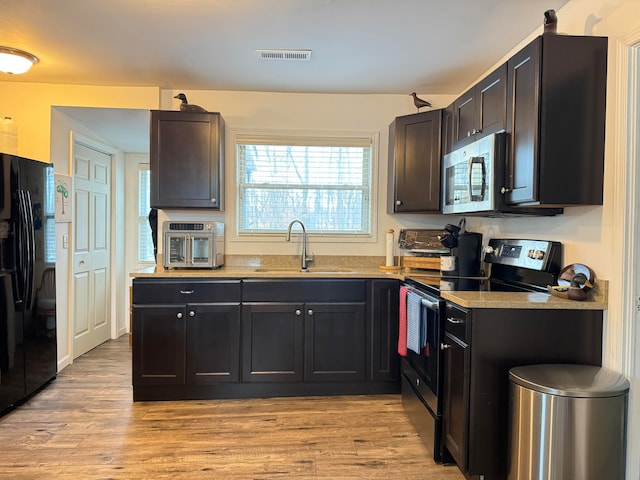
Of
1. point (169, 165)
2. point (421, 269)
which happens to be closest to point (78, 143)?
point (169, 165)

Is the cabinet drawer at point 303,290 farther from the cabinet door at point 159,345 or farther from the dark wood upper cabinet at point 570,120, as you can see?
the dark wood upper cabinet at point 570,120

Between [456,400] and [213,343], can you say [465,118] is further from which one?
[213,343]

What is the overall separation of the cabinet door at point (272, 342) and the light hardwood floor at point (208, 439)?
20 centimetres

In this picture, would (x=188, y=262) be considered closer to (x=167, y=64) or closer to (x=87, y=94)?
(x=167, y=64)

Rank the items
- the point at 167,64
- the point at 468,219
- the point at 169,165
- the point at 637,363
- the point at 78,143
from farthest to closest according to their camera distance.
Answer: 1. the point at 78,143
2. the point at 468,219
3. the point at 169,165
4. the point at 167,64
5. the point at 637,363

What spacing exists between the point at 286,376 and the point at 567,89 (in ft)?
8.13

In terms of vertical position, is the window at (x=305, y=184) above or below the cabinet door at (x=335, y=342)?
above

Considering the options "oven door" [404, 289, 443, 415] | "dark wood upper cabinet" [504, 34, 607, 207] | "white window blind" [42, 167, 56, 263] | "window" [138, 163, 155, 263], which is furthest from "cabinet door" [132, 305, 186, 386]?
"dark wood upper cabinet" [504, 34, 607, 207]

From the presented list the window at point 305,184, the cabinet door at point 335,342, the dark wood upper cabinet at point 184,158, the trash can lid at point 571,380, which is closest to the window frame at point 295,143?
the window at point 305,184

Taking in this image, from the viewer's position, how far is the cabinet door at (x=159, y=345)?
286 centimetres

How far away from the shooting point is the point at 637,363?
1715 millimetres

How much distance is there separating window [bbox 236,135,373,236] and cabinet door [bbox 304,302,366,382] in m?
0.83

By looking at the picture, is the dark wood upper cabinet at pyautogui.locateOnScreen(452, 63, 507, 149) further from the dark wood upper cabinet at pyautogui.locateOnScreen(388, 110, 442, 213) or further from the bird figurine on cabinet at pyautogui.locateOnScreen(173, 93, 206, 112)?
the bird figurine on cabinet at pyautogui.locateOnScreen(173, 93, 206, 112)

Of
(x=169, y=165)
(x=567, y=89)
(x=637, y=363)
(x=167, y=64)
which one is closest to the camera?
(x=637, y=363)
